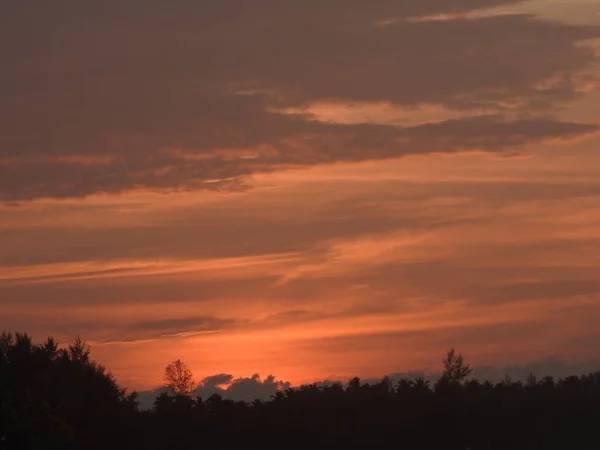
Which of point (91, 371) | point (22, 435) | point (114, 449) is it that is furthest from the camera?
point (91, 371)

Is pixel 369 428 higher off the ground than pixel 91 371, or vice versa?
pixel 91 371

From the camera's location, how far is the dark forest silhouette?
7512cm

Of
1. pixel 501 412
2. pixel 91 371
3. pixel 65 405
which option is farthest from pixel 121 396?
pixel 501 412

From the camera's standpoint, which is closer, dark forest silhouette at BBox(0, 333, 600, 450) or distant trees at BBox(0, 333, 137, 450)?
distant trees at BBox(0, 333, 137, 450)

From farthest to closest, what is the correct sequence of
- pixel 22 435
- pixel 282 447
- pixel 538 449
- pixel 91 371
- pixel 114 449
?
pixel 91 371, pixel 538 449, pixel 282 447, pixel 114 449, pixel 22 435

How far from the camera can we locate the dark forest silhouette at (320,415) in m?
75.1

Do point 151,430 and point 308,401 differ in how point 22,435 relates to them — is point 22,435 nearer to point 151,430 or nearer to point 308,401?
point 151,430

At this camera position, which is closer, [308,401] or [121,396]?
[308,401]

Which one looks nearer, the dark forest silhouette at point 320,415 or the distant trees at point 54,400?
the distant trees at point 54,400

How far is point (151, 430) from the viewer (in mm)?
74375

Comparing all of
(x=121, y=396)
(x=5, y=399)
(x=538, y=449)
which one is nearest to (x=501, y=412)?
(x=538, y=449)

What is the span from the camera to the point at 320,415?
79938 millimetres

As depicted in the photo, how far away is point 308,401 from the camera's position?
82188mm

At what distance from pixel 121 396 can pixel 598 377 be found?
4986cm
